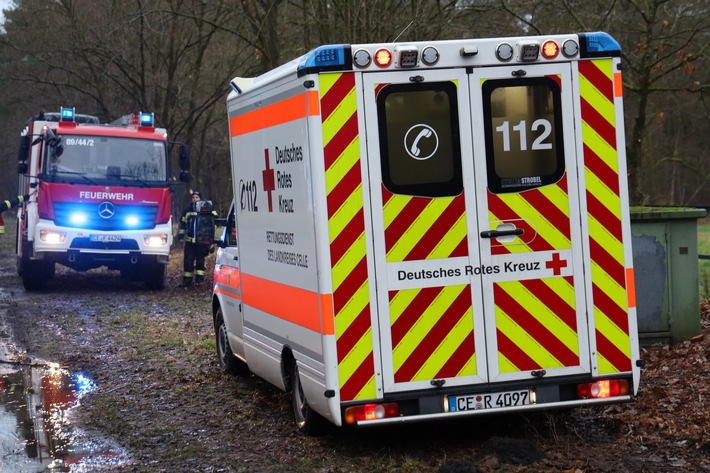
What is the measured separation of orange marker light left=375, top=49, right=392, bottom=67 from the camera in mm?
6590

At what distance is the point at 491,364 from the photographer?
6699mm

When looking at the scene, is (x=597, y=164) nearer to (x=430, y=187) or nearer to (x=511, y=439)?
(x=430, y=187)

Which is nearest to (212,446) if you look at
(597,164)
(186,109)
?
(597,164)

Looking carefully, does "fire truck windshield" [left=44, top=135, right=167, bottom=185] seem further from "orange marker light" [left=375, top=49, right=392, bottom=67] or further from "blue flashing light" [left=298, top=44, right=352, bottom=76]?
"orange marker light" [left=375, top=49, right=392, bottom=67]

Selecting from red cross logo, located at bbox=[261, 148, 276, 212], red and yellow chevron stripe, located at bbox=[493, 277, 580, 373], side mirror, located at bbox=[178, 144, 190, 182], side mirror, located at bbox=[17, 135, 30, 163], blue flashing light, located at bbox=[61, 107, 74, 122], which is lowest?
red and yellow chevron stripe, located at bbox=[493, 277, 580, 373]

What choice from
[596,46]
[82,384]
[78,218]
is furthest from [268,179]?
[78,218]

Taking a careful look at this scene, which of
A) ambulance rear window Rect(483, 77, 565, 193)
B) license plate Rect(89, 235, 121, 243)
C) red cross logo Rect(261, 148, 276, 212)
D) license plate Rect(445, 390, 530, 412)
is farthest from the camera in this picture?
license plate Rect(89, 235, 121, 243)

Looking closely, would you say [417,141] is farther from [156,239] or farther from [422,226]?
[156,239]

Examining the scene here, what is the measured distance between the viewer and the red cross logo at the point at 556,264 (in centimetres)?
678

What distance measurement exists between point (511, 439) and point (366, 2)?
12719 mm

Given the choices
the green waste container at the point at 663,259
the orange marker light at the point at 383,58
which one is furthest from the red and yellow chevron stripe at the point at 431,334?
the green waste container at the point at 663,259

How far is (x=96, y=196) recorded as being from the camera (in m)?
19.5

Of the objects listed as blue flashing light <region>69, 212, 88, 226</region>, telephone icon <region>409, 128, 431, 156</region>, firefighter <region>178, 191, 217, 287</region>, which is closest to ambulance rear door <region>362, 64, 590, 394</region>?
telephone icon <region>409, 128, 431, 156</region>

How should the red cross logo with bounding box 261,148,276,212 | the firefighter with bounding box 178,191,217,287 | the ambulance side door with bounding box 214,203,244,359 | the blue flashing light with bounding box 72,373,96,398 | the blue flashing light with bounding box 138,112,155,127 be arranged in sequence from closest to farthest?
the red cross logo with bounding box 261,148,276,212 → the ambulance side door with bounding box 214,203,244,359 → the blue flashing light with bounding box 72,373,96,398 → the firefighter with bounding box 178,191,217,287 → the blue flashing light with bounding box 138,112,155,127
